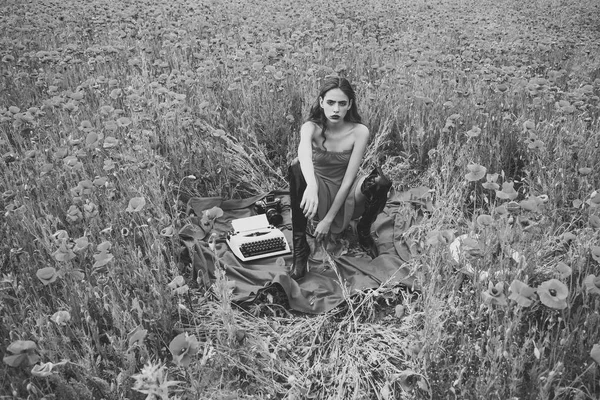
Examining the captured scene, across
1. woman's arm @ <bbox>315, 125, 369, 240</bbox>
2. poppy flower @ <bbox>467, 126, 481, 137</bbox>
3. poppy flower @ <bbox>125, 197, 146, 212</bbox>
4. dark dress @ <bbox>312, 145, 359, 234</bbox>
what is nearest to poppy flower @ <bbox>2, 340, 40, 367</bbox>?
poppy flower @ <bbox>125, 197, 146, 212</bbox>

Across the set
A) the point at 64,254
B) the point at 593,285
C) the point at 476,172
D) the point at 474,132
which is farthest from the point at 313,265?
the point at 593,285

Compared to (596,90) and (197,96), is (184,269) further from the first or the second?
(596,90)

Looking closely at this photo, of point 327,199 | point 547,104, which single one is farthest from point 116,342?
point 547,104

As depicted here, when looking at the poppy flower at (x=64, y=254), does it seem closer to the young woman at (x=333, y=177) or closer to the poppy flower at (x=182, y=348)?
the poppy flower at (x=182, y=348)

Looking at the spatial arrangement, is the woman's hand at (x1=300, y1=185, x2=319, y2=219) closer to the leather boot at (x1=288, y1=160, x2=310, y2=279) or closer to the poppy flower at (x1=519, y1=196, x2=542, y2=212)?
the leather boot at (x1=288, y1=160, x2=310, y2=279)

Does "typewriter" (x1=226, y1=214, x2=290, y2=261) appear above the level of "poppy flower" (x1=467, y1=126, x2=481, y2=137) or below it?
below

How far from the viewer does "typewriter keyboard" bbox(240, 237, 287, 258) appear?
3.05 metres

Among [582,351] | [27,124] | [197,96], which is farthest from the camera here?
[197,96]

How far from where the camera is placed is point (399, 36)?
6.50 metres

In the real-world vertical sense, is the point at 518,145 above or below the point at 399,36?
below

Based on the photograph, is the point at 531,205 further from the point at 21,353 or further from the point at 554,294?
the point at 21,353

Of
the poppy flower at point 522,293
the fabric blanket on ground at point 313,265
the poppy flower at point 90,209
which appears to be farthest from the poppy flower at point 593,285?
the poppy flower at point 90,209

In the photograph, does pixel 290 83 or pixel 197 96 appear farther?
pixel 290 83

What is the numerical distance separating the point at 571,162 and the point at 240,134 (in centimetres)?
264
